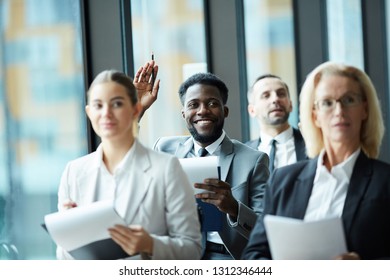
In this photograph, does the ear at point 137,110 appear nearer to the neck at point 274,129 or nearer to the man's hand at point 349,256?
the neck at point 274,129

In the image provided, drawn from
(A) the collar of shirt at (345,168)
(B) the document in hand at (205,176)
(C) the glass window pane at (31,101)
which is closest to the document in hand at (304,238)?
(A) the collar of shirt at (345,168)

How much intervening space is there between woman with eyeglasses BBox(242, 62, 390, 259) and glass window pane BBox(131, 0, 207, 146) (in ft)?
1.47

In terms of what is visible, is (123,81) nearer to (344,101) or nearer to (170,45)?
(170,45)

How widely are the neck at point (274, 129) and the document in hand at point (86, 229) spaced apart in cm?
55

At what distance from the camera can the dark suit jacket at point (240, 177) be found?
2.08 meters

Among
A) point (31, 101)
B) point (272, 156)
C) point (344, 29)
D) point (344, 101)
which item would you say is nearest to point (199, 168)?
point (272, 156)

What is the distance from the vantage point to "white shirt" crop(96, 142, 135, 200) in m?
1.97

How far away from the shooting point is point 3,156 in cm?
250

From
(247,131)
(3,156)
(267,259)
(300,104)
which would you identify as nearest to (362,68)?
(300,104)

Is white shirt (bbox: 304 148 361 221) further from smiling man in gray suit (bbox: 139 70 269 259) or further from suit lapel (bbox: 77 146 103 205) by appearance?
suit lapel (bbox: 77 146 103 205)

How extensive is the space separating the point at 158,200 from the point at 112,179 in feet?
0.50

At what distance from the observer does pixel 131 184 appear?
1.96m

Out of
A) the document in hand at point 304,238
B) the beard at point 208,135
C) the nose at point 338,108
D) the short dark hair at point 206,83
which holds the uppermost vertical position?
the short dark hair at point 206,83

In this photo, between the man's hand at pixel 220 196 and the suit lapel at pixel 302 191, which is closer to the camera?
the suit lapel at pixel 302 191
